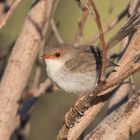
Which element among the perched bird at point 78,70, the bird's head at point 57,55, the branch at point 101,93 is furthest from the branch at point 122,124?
the bird's head at point 57,55

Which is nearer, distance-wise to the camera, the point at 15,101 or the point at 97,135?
the point at 97,135

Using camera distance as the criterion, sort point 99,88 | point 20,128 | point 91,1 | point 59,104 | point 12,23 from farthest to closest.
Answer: point 12,23, point 59,104, point 20,128, point 99,88, point 91,1

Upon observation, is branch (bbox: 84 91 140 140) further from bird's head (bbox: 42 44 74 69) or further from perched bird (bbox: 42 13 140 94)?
bird's head (bbox: 42 44 74 69)

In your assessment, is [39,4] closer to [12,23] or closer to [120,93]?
[120,93]

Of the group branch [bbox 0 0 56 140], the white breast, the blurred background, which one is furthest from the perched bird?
the blurred background

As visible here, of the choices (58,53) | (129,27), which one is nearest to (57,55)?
(58,53)

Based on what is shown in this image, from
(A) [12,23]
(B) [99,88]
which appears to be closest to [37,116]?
(A) [12,23]

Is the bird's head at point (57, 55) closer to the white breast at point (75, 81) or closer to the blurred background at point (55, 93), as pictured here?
the white breast at point (75, 81)
